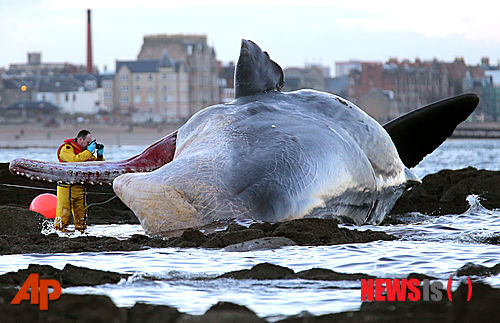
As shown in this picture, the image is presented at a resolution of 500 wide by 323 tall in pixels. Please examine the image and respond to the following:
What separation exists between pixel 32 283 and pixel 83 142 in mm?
6296

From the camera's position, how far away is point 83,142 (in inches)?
467

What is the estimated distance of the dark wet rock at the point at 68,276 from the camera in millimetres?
5961

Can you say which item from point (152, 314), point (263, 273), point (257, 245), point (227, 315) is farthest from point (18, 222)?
point (227, 315)

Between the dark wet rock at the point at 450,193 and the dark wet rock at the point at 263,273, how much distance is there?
5775 mm

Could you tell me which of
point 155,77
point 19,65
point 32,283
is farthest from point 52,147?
point 19,65

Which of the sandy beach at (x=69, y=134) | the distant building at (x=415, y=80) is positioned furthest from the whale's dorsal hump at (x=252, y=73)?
the distant building at (x=415, y=80)

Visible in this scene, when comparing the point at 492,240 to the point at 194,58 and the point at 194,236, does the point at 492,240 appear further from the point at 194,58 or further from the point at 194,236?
the point at 194,58

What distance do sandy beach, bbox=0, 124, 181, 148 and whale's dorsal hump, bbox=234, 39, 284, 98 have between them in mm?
82448

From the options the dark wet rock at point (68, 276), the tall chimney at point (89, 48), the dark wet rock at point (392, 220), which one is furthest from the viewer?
the tall chimney at point (89, 48)

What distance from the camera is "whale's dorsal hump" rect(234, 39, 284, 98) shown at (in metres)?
9.85

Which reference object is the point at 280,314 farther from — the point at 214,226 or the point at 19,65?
the point at 19,65

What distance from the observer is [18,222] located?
30.9 ft

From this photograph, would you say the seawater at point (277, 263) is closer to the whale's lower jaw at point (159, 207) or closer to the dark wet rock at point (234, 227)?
the dark wet rock at point (234, 227)

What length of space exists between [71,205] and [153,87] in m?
143
